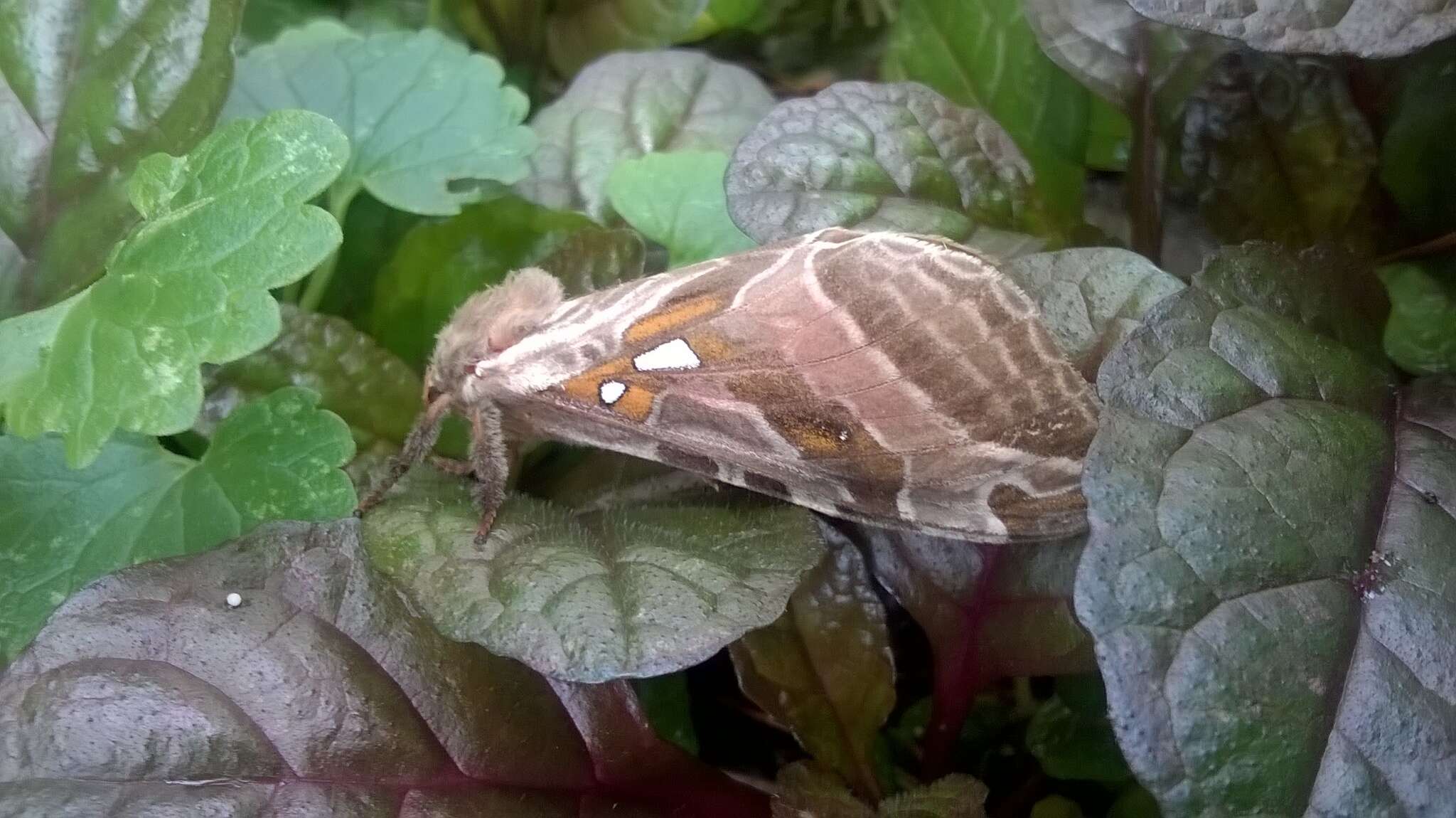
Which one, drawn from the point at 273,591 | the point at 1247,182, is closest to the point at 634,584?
the point at 273,591

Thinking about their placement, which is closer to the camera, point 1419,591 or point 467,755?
point 1419,591

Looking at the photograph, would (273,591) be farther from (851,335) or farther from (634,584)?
(851,335)

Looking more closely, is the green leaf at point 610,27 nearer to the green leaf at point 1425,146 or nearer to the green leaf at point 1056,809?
the green leaf at point 1425,146

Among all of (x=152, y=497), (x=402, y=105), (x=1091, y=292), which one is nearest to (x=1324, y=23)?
(x=1091, y=292)

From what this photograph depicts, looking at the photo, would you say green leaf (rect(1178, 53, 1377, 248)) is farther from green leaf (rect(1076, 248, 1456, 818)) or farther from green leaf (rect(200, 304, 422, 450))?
green leaf (rect(200, 304, 422, 450))

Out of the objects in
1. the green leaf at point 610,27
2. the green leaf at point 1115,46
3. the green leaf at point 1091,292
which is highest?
the green leaf at point 1115,46

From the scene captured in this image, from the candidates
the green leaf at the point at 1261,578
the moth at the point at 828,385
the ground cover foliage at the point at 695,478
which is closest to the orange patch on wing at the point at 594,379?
the moth at the point at 828,385
